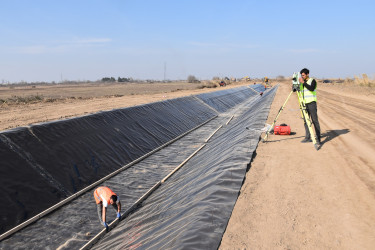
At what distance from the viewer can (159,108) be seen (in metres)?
19.0

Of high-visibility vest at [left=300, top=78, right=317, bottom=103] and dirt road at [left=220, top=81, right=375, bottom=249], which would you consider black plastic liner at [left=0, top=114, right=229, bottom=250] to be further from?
high-visibility vest at [left=300, top=78, right=317, bottom=103]

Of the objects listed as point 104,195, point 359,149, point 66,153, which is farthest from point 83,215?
point 359,149

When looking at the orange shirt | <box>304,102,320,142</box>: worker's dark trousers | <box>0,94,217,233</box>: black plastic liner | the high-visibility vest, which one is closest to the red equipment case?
<box>304,102,320,142</box>: worker's dark trousers

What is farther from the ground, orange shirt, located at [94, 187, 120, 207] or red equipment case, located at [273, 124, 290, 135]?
red equipment case, located at [273, 124, 290, 135]

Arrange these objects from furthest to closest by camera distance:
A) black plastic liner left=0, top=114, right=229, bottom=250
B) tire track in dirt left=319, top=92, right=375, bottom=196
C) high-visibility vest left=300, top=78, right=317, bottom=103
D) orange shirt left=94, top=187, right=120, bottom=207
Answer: high-visibility vest left=300, top=78, right=317, bottom=103 → black plastic liner left=0, top=114, right=229, bottom=250 → orange shirt left=94, top=187, right=120, bottom=207 → tire track in dirt left=319, top=92, right=375, bottom=196

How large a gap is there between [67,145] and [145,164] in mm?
3101

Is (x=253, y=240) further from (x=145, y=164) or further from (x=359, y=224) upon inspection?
(x=145, y=164)

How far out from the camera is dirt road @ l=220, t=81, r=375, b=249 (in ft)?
12.6

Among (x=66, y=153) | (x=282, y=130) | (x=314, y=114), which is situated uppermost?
(x=314, y=114)

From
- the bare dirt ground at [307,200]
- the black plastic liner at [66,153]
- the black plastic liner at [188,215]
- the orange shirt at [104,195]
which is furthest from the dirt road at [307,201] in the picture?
the black plastic liner at [66,153]

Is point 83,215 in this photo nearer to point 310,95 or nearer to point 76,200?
point 76,200

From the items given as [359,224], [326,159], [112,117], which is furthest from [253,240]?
[112,117]

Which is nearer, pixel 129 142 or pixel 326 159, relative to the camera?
pixel 326 159

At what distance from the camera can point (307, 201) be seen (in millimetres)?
4930
